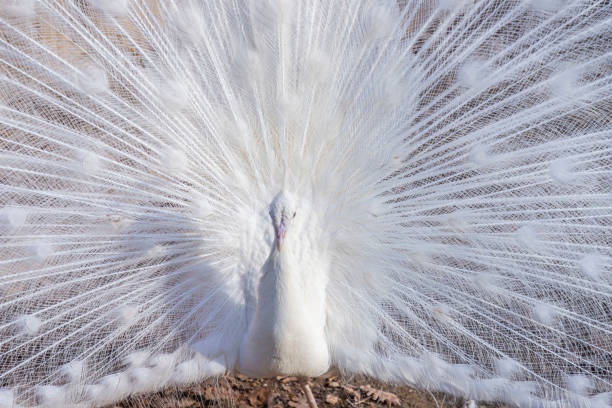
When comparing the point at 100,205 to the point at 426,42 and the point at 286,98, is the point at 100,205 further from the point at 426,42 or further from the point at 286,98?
the point at 426,42

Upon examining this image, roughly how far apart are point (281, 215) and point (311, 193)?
29cm

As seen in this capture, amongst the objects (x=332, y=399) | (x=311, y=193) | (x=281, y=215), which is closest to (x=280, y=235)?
(x=281, y=215)

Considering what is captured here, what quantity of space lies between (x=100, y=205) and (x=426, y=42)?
1.52 meters

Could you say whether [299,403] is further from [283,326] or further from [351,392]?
[283,326]

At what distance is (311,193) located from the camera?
7.77ft

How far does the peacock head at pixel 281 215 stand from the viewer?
2.08m

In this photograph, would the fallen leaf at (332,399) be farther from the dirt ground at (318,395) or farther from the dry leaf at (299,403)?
the dry leaf at (299,403)

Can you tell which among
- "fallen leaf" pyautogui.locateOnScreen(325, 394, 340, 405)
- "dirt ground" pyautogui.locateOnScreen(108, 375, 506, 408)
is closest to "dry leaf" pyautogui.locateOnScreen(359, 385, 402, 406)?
"dirt ground" pyautogui.locateOnScreen(108, 375, 506, 408)

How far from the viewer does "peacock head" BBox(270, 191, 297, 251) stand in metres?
2.08

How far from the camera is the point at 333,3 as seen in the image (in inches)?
89.1

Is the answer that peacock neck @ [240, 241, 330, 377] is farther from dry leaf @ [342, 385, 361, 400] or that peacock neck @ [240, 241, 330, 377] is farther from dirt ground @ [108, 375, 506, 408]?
dry leaf @ [342, 385, 361, 400]

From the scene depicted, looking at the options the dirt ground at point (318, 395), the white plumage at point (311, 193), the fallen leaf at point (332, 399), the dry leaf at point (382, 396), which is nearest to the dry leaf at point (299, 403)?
the dirt ground at point (318, 395)

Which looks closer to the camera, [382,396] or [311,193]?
[311,193]

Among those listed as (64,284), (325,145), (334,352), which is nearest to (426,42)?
(325,145)
